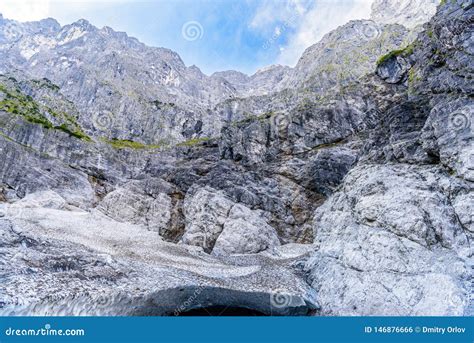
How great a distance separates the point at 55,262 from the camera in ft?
84.2

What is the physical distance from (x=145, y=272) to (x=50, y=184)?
52519 mm

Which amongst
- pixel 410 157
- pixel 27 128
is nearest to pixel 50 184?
pixel 27 128

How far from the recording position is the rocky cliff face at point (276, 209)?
2667 centimetres

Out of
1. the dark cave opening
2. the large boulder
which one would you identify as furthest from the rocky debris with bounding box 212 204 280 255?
the dark cave opening

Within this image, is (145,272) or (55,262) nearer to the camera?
(55,262)

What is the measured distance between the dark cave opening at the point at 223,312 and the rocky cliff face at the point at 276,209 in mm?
1457

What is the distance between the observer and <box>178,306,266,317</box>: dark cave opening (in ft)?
107

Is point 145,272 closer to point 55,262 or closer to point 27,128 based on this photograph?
point 55,262

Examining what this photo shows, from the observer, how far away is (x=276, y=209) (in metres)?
65.2

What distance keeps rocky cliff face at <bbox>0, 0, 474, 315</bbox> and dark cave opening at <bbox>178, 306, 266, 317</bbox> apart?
146 cm
